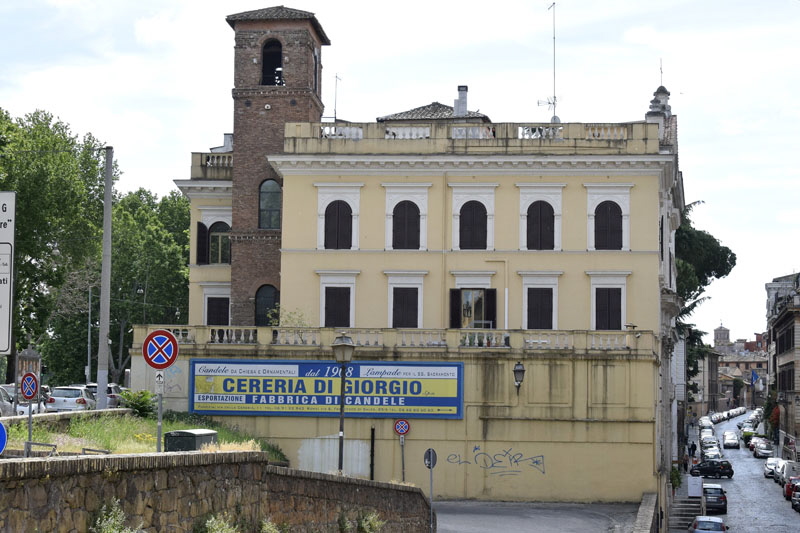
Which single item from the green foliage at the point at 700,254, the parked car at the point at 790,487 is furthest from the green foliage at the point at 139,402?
the green foliage at the point at 700,254

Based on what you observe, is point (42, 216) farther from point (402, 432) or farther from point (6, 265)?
point (6, 265)

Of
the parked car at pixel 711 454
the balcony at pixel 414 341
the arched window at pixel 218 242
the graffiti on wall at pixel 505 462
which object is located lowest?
the parked car at pixel 711 454

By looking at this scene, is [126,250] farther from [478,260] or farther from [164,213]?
[478,260]

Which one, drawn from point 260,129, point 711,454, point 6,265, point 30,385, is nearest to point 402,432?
point 30,385

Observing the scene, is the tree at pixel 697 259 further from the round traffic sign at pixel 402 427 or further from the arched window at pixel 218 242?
the round traffic sign at pixel 402 427

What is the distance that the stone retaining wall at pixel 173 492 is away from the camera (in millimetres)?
9758

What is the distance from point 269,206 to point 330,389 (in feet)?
36.4

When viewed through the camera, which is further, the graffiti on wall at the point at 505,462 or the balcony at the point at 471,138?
the balcony at the point at 471,138

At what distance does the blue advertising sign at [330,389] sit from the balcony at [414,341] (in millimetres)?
432

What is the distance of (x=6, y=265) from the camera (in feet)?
28.2

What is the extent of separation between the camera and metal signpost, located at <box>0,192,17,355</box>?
8352 mm

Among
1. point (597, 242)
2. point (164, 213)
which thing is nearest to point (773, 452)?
point (164, 213)

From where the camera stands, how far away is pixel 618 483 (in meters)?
33.3

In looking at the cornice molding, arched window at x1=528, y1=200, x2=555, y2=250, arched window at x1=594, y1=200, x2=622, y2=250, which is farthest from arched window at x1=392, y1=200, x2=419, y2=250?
arched window at x1=594, y1=200, x2=622, y2=250
